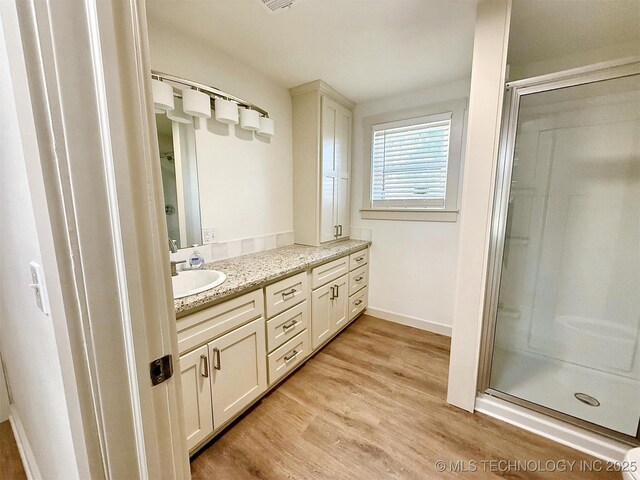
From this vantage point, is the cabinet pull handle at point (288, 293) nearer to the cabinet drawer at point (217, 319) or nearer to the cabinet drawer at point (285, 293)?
the cabinet drawer at point (285, 293)

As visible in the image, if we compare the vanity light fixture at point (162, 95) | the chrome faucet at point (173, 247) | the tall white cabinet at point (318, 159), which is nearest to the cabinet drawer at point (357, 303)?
the tall white cabinet at point (318, 159)

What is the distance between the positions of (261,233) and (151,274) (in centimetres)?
179

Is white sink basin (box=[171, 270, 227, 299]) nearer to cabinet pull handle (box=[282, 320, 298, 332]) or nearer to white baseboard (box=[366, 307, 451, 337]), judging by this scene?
cabinet pull handle (box=[282, 320, 298, 332])

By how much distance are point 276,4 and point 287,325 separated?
73.0 inches

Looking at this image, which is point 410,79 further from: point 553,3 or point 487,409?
point 487,409

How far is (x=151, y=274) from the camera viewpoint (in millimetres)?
478

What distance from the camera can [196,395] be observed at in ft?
4.02

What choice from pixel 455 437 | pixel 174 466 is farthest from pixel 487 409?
pixel 174 466

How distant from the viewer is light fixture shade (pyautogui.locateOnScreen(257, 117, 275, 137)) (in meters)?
2.06

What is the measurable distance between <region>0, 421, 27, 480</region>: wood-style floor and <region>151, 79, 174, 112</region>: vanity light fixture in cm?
193

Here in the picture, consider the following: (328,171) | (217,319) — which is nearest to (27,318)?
(217,319)

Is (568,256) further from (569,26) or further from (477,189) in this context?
(569,26)

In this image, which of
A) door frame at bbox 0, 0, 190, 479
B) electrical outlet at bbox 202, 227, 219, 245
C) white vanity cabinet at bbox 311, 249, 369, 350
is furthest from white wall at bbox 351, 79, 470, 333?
door frame at bbox 0, 0, 190, 479

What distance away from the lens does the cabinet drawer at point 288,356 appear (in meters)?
1.68
